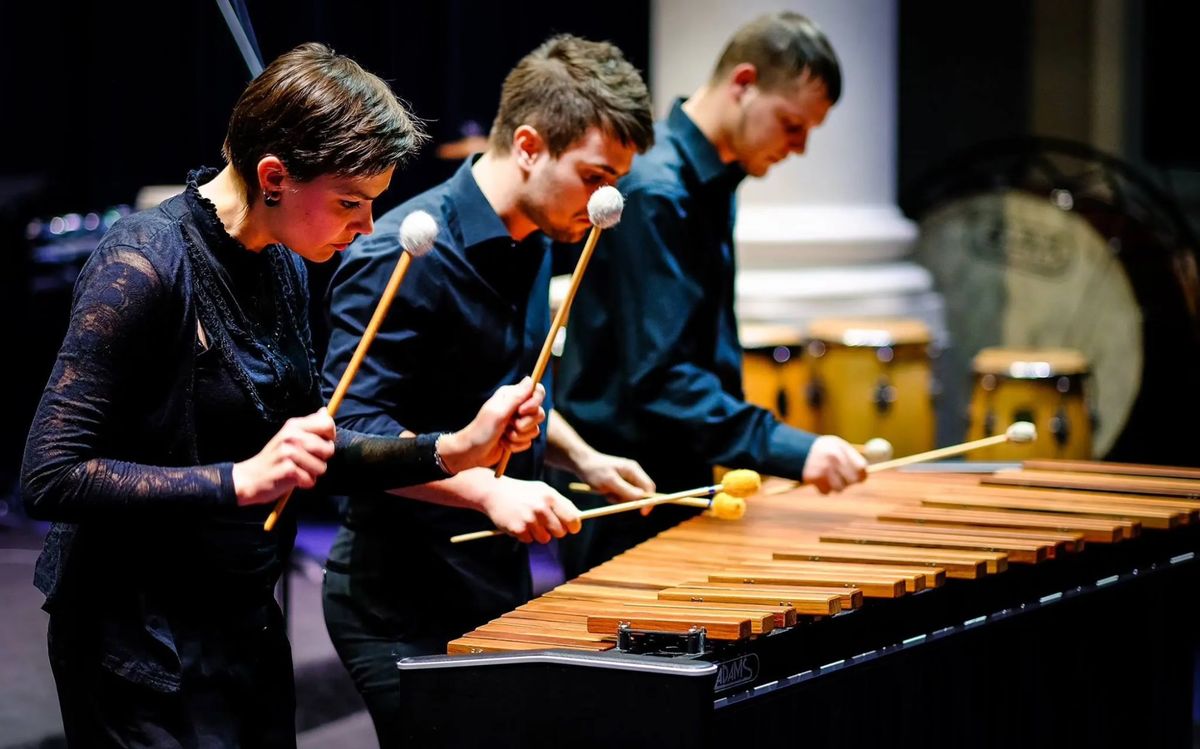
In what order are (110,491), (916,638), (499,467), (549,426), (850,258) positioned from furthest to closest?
(850,258) < (549,426) < (916,638) < (499,467) < (110,491)

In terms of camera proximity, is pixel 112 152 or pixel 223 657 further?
pixel 112 152

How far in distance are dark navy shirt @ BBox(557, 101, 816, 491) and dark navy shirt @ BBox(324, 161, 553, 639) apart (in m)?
0.44

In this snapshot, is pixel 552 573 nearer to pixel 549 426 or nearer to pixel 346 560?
pixel 549 426

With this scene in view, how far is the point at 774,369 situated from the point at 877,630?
2825 mm

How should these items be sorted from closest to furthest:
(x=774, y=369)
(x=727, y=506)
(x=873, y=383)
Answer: (x=727, y=506)
(x=774, y=369)
(x=873, y=383)

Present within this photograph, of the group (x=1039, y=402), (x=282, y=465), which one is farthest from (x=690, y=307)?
(x=1039, y=402)

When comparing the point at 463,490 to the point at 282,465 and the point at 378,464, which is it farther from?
the point at 282,465

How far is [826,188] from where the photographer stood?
6.11m

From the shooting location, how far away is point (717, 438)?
311 cm

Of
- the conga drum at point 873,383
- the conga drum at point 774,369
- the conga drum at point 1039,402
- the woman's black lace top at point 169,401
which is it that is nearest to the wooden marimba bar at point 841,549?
the woman's black lace top at point 169,401

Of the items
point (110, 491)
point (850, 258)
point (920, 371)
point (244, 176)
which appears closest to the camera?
point (110, 491)

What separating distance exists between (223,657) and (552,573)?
3.80 m

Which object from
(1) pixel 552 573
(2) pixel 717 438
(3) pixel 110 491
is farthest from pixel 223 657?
(1) pixel 552 573

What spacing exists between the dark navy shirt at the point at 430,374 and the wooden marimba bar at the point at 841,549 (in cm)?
23
